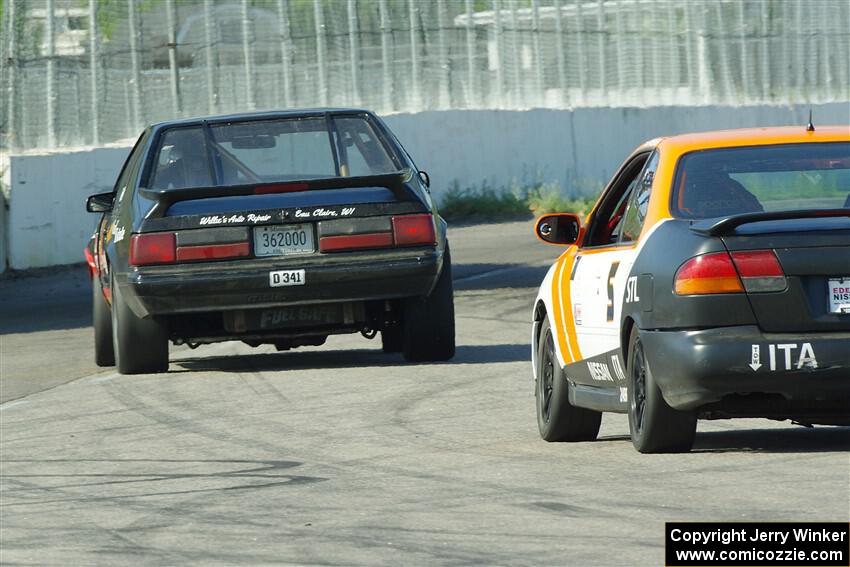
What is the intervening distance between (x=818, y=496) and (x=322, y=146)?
21.6 feet

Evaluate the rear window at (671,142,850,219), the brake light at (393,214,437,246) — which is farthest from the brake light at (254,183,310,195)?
the rear window at (671,142,850,219)

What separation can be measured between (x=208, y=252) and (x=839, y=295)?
200 inches

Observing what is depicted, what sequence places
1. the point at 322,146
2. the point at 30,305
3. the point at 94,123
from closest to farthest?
the point at 322,146 → the point at 30,305 → the point at 94,123

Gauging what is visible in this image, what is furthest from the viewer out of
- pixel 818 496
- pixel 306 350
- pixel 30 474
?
pixel 306 350

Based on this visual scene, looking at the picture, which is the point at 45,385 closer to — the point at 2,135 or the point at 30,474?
the point at 30,474

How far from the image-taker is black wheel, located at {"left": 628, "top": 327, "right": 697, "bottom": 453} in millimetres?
7805

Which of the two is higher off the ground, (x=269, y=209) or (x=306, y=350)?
(x=269, y=209)

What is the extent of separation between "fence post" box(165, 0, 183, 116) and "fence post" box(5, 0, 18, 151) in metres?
2.50

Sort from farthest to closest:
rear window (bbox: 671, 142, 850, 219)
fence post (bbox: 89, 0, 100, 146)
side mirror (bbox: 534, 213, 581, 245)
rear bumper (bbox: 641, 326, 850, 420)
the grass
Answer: the grass
fence post (bbox: 89, 0, 100, 146)
side mirror (bbox: 534, 213, 581, 245)
rear window (bbox: 671, 142, 850, 219)
rear bumper (bbox: 641, 326, 850, 420)

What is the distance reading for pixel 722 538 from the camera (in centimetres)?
616

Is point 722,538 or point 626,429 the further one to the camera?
point 626,429

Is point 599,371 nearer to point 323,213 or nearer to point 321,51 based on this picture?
point 323,213

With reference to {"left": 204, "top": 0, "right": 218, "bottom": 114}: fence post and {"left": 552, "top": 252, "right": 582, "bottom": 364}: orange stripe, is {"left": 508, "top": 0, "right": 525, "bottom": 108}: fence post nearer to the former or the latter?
{"left": 204, "top": 0, "right": 218, "bottom": 114}: fence post

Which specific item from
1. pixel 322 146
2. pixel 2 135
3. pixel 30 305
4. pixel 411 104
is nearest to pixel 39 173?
pixel 2 135
